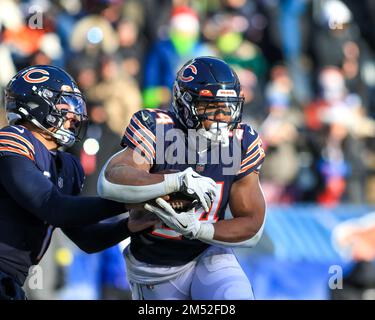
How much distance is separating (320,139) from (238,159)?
5.01 meters

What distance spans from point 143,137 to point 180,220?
0.54 metres

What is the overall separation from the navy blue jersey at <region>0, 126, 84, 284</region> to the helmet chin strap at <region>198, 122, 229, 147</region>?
0.92m

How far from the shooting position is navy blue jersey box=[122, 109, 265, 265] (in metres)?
5.39

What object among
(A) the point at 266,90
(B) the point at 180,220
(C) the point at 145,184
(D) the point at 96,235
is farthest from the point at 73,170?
(A) the point at 266,90

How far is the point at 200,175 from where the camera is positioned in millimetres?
5258

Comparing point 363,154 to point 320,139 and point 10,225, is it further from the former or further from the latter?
point 10,225

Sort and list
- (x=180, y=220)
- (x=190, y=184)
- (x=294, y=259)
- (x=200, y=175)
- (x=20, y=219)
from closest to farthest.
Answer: (x=190, y=184), (x=180, y=220), (x=200, y=175), (x=20, y=219), (x=294, y=259)

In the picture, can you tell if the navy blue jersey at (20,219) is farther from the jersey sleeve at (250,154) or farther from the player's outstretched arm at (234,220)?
the jersey sleeve at (250,154)

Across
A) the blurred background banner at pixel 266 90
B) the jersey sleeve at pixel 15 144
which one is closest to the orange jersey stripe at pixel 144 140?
the jersey sleeve at pixel 15 144

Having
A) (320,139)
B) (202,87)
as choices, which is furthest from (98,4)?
(202,87)

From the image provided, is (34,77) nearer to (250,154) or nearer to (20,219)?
(20,219)

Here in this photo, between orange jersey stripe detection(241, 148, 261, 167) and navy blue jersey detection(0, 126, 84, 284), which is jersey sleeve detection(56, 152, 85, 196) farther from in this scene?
orange jersey stripe detection(241, 148, 261, 167)

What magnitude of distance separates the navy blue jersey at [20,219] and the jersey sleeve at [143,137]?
0.49 metres

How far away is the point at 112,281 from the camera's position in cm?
914
